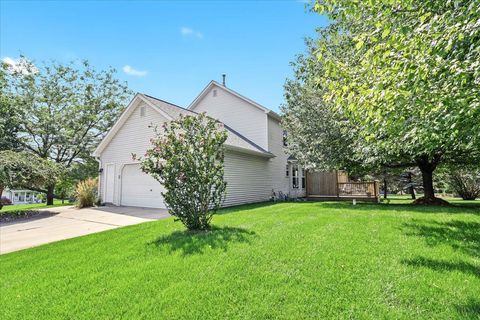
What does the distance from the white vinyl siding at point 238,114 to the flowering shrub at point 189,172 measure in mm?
10420

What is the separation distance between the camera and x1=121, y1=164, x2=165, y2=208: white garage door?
1302 centimetres

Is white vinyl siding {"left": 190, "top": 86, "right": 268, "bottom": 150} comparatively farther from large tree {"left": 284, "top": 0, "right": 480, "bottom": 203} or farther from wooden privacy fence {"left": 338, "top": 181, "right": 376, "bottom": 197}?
large tree {"left": 284, "top": 0, "right": 480, "bottom": 203}

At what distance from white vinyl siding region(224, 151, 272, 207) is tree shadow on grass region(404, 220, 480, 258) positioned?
8.06m

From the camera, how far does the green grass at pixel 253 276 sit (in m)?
3.11

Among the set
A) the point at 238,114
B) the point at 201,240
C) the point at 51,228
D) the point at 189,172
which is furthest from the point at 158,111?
the point at 201,240

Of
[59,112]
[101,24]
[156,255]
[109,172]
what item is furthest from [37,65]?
[156,255]

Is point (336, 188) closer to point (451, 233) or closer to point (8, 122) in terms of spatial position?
point (451, 233)

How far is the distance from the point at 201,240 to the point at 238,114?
13216 mm

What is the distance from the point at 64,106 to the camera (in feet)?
72.6

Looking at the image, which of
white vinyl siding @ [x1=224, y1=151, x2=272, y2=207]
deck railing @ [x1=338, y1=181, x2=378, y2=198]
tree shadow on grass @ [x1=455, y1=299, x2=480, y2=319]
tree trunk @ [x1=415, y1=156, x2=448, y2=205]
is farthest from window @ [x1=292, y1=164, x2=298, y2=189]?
tree shadow on grass @ [x1=455, y1=299, x2=480, y2=319]

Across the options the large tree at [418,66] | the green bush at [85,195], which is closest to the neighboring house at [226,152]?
the green bush at [85,195]

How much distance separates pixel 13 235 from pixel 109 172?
7.23 m

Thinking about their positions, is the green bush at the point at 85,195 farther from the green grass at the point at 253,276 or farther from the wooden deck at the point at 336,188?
the wooden deck at the point at 336,188

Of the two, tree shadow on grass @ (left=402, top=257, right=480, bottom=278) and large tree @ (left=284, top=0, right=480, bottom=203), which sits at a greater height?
large tree @ (left=284, top=0, right=480, bottom=203)
